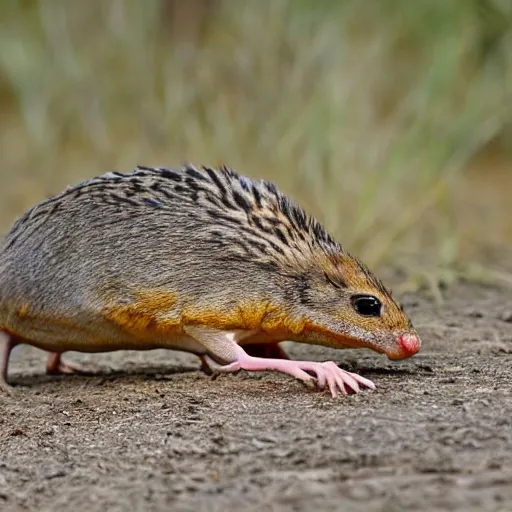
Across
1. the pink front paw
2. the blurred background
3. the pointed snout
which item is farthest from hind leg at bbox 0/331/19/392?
the blurred background

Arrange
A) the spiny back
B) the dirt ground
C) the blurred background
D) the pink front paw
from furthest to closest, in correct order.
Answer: the blurred background → the spiny back → the pink front paw → the dirt ground

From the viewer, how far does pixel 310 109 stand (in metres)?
8.07

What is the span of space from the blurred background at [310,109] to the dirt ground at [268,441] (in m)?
A: 2.45

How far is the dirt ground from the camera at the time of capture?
2979 mm

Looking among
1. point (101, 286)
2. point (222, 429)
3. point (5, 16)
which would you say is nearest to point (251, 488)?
point (222, 429)

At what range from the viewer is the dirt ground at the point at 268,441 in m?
2.98

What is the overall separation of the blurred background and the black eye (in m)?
2.16

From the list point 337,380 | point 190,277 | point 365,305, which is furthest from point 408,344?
point 190,277

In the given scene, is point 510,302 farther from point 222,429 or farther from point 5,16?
point 5,16

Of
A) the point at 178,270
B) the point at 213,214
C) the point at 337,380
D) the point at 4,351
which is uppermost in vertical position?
the point at 213,214

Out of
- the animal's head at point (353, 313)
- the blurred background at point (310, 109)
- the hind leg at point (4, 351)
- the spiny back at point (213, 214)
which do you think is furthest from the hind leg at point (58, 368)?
the blurred background at point (310, 109)

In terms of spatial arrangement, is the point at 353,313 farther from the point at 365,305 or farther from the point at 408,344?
the point at 408,344

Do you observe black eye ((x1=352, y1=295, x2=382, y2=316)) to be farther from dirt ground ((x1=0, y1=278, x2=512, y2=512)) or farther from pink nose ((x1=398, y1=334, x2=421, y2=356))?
dirt ground ((x1=0, y1=278, x2=512, y2=512))

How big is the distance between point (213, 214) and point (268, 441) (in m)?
1.35
